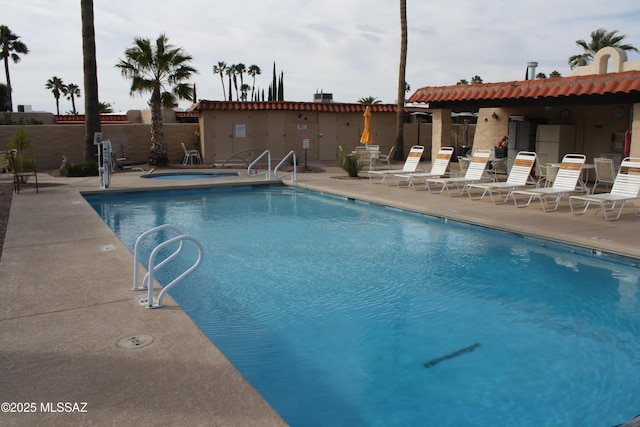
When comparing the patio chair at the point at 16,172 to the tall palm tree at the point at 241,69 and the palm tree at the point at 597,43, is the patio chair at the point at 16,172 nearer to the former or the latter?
the palm tree at the point at 597,43

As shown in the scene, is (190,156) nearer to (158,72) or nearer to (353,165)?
(158,72)

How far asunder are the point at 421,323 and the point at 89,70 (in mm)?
16116

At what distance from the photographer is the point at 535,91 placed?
42.8 feet

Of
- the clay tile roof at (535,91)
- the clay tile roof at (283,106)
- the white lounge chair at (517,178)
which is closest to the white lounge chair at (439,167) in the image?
the clay tile roof at (535,91)

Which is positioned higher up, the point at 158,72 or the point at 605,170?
the point at 158,72

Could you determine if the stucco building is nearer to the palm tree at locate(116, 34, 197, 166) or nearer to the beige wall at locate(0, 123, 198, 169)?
the palm tree at locate(116, 34, 197, 166)

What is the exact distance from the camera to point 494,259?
830 cm

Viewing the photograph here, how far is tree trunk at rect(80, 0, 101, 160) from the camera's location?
17875mm

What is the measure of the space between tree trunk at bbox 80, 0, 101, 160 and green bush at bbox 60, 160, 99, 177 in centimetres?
82

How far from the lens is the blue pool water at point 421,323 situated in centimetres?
430

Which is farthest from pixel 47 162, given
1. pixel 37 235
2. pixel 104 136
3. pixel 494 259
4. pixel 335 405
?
pixel 335 405

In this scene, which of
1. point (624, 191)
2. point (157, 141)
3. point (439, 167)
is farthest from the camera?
point (157, 141)

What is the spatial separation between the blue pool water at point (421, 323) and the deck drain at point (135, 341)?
0.93 meters

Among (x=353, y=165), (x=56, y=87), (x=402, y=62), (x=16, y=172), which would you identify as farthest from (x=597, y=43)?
(x=56, y=87)
